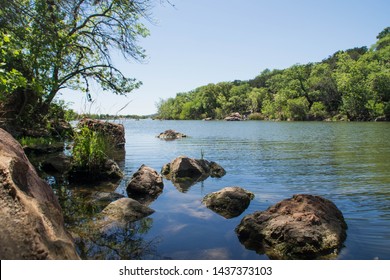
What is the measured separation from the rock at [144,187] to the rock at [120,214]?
192 cm

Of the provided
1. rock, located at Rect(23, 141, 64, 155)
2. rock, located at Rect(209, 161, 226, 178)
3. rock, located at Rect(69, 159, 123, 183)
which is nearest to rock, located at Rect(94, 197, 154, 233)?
rock, located at Rect(69, 159, 123, 183)

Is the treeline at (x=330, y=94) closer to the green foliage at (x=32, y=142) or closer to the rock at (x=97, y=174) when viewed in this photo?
the green foliage at (x=32, y=142)

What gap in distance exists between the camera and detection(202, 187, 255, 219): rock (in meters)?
8.66

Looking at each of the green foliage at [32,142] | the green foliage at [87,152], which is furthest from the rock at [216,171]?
the green foliage at [32,142]

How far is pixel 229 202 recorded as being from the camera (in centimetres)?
884

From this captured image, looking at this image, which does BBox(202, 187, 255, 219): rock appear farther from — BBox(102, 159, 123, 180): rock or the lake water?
BBox(102, 159, 123, 180): rock

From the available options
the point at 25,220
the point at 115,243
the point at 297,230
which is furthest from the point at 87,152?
the point at 25,220

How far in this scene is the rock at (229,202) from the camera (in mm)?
8664

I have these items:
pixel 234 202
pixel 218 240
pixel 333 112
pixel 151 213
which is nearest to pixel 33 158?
pixel 151 213

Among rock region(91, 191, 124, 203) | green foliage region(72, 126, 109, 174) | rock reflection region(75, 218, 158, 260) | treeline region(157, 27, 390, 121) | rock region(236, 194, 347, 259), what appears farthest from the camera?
treeline region(157, 27, 390, 121)

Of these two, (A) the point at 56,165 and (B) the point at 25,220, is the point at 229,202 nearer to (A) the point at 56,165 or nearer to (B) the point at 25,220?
(B) the point at 25,220

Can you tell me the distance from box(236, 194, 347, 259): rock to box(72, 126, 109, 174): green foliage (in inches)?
274

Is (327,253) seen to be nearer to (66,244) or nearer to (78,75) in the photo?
(66,244)

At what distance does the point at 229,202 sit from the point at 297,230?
293cm
